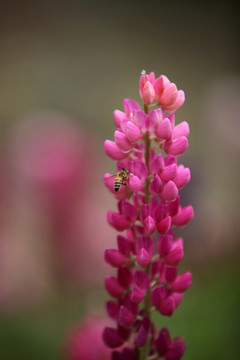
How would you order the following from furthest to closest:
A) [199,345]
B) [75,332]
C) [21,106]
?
[21,106] < [199,345] < [75,332]

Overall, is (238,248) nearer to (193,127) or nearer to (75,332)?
(75,332)

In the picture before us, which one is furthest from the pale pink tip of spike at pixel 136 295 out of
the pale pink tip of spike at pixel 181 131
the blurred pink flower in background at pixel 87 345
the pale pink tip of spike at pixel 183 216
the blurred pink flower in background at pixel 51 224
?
the blurred pink flower in background at pixel 51 224

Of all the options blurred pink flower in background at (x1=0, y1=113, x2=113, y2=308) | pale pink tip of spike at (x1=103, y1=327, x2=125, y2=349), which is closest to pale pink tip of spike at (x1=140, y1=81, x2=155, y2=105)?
pale pink tip of spike at (x1=103, y1=327, x2=125, y2=349)

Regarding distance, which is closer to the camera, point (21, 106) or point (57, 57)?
point (21, 106)

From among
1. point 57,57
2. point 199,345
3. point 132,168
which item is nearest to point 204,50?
point 57,57

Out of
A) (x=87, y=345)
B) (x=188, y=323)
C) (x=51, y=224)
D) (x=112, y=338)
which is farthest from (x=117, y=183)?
(x=51, y=224)

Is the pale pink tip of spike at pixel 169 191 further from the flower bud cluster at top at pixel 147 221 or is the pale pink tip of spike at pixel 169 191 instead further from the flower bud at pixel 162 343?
the flower bud at pixel 162 343

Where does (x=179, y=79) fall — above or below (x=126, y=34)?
below
